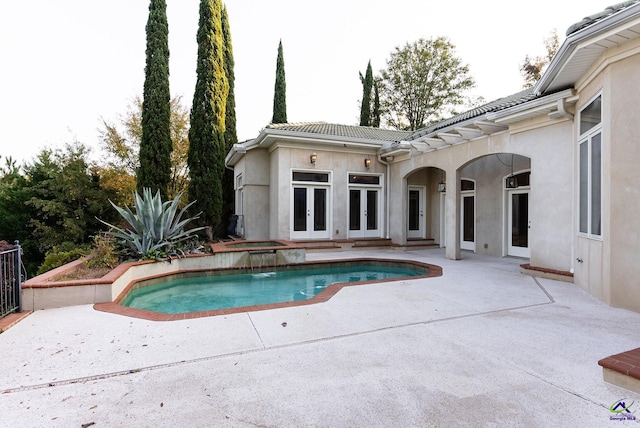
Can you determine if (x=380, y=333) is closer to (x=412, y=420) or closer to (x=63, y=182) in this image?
(x=412, y=420)

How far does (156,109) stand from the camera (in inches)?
498

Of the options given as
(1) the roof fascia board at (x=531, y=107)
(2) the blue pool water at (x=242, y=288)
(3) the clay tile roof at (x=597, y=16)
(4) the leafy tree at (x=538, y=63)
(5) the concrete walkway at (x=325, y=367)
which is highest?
(4) the leafy tree at (x=538, y=63)

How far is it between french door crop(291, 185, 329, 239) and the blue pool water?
9.14 ft

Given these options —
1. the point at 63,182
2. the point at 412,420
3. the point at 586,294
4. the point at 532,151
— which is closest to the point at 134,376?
the point at 412,420

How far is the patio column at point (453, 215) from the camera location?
31.7 ft

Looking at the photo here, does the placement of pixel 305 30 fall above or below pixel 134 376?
above

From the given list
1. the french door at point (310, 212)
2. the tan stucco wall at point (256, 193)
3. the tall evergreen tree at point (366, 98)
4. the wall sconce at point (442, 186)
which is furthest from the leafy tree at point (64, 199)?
the tall evergreen tree at point (366, 98)

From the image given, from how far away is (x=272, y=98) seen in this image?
2230 centimetres

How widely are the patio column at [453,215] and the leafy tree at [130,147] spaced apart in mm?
14441

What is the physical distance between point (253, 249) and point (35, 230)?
14141 mm

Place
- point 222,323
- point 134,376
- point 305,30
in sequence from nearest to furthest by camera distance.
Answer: point 134,376
point 222,323
point 305,30

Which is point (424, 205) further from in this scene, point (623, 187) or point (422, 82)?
point (422, 82)

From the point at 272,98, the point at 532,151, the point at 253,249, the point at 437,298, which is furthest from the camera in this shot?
the point at 272,98

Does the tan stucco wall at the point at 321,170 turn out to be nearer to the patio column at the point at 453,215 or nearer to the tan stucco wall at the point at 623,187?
the patio column at the point at 453,215
